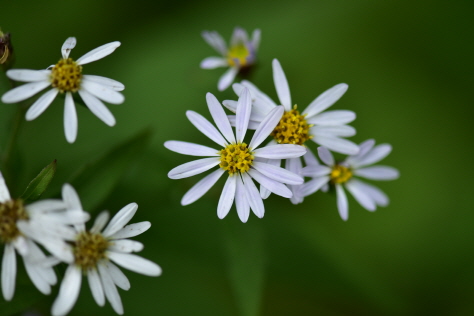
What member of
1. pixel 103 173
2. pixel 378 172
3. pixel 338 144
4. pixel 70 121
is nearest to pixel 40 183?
pixel 70 121

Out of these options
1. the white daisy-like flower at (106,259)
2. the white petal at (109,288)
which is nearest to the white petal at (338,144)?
the white daisy-like flower at (106,259)

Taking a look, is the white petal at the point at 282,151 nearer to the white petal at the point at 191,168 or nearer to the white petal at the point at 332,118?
the white petal at the point at 191,168

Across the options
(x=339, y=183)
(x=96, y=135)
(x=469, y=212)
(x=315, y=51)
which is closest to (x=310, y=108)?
(x=339, y=183)

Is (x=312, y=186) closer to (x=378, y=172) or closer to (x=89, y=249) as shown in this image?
(x=378, y=172)

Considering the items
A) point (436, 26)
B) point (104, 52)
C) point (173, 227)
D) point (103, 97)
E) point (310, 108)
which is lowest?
point (173, 227)

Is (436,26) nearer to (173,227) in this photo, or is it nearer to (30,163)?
(173,227)

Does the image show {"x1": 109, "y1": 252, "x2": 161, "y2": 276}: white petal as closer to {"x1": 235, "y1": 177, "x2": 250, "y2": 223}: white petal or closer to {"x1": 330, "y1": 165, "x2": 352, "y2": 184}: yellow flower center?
{"x1": 235, "y1": 177, "x2": 250, "y2": 223}: white petal
